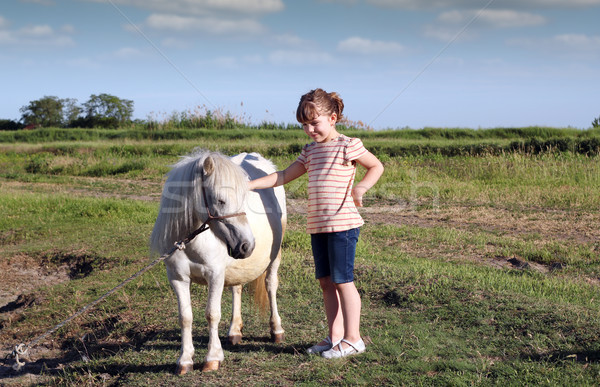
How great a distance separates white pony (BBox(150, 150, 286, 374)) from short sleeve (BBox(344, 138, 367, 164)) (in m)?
0.68

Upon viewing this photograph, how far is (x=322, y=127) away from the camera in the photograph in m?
3.52

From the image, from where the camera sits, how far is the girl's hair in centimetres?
344

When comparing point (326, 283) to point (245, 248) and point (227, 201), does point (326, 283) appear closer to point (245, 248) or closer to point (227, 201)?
point (245, 248)

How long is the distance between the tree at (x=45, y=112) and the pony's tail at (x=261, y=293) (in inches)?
1240

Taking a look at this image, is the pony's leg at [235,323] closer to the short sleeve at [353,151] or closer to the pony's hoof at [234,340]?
the pony's hoof at [234,340]

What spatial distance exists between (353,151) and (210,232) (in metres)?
1.07

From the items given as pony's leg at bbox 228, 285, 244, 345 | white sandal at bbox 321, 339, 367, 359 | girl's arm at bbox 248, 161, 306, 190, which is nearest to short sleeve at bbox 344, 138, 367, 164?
girl's arm at bbox 248, 161, 306, 190

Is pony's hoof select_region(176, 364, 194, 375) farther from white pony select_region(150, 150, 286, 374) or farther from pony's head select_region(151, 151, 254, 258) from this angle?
pony's head select_region(151, 151, 254, 258)

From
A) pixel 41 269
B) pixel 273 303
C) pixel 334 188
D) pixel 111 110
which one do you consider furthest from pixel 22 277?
pixel 111 110

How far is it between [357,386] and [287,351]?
82 centimetres

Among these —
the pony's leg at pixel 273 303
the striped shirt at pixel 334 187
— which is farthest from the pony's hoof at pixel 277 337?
the striped shirt at pixel 334 187

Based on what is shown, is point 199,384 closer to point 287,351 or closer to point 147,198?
point 287,351

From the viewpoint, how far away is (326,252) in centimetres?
367

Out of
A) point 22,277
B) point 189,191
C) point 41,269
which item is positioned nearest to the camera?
point 189,191
